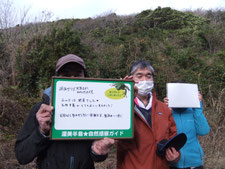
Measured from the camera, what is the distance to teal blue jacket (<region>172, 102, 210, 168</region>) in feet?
8.55

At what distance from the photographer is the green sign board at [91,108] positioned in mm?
1685

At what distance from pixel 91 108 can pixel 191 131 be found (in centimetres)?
170

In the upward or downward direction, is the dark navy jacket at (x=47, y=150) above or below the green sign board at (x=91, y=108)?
below

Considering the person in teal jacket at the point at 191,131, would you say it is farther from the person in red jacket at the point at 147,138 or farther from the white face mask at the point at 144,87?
the white face mask at the point at 144,87

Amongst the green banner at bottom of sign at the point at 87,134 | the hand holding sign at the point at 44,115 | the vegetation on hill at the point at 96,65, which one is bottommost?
the green banner at bottom of sign at the point at 87,134

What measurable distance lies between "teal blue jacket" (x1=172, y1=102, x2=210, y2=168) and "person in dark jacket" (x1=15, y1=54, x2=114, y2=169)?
1411mm

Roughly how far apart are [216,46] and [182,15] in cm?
506

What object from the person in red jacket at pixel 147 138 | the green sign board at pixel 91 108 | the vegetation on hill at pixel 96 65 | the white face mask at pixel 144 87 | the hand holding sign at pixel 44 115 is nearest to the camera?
the hand holding sign at pixel 44 115

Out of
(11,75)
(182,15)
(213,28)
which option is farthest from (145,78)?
(182,15)

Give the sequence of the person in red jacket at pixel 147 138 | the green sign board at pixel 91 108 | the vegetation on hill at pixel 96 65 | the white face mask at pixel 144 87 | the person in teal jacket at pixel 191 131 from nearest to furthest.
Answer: the green sign board at pixel 91 108 < the person in red jacket at pixel 147 138 < the white face mask at pixel 144 87 < the person in teal jacket at pixel 191 131 < the vegetation on hill at pixel 96 65

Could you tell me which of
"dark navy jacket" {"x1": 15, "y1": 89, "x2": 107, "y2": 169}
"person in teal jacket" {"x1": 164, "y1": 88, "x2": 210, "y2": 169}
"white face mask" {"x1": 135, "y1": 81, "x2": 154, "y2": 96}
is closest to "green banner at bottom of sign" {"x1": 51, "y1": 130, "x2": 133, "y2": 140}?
"dark navy jacket" {"x1": 15, "y1": 89, "x2": 107, "y2": 169}

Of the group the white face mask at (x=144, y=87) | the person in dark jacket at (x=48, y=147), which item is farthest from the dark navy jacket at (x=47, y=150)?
the white face mask at (x=144, y=87)

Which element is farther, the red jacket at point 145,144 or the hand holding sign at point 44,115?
the red jacket at point 145,144

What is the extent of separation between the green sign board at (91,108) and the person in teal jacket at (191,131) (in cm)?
123
